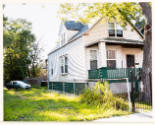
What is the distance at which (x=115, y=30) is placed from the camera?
4723 millimetres

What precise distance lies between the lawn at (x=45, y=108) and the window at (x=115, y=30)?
2280mm

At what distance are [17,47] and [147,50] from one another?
128 inches

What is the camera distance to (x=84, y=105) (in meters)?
3.61

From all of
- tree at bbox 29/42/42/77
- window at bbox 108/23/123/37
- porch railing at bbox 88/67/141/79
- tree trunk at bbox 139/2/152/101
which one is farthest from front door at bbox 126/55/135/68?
tree at bbox 29/42/42/77

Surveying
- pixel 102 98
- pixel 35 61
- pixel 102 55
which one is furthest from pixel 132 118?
pixel 35 61

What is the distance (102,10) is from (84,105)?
2.59 m

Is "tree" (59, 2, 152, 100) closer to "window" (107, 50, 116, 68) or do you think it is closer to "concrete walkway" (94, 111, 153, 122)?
"concrete walkway" (94, 111, 153, 122)

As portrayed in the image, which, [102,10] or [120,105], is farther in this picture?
[102,10]

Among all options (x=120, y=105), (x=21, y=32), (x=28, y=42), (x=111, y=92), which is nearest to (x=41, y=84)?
(x=28, y=42)

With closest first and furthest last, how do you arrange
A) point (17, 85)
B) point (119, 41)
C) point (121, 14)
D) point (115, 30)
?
point (17, 85) < point (119, 41) < point (121, 14) < point (115, 30)

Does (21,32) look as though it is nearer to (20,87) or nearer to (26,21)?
(26,21)

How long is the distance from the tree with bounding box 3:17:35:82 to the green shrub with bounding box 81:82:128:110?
1.62 m

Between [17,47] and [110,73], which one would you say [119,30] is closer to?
[110,73]

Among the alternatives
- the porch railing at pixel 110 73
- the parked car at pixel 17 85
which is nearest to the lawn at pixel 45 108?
the parked car at pixel 17 85
